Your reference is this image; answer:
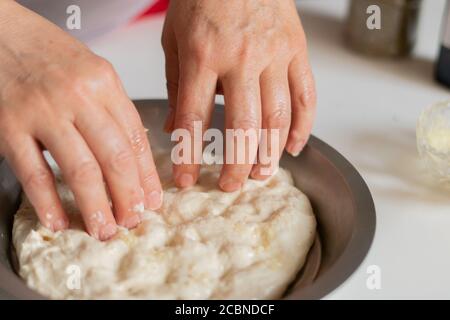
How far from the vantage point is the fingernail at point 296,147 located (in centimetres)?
99

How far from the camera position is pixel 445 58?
1309 mm

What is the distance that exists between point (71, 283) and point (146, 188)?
0.15 m

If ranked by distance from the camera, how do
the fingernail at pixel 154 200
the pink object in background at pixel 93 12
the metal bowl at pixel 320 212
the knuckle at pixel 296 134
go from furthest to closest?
1. the pink object in background at pixel 93 12
2. the knuckle at pixel 296 134
3. the fingernail at pixel 154 200
4. the metal bowl at pixel 320 212

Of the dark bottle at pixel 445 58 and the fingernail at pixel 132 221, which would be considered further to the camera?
the dark bottle at pixel 445 58

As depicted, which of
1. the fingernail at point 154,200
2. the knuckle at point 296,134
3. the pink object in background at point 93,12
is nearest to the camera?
the fingernail at point 154,200

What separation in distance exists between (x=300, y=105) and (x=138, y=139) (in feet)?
0.90

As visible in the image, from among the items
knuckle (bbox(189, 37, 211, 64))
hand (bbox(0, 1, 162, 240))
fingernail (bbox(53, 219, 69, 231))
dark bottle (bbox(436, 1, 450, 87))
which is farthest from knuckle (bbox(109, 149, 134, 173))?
dark bottle (bbox(436, 1, 450, 87))

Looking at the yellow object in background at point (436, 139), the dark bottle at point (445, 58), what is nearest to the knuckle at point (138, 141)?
the yellow object in background at point (436, 139)

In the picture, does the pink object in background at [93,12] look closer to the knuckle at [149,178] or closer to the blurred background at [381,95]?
the blurred background at [381,95]

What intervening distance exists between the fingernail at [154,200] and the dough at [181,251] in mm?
11

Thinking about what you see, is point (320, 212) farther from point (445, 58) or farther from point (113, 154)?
point (445, 58)
